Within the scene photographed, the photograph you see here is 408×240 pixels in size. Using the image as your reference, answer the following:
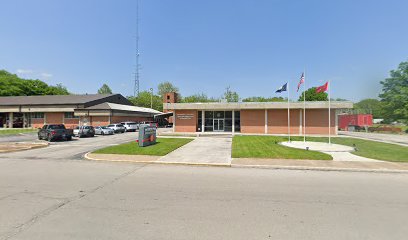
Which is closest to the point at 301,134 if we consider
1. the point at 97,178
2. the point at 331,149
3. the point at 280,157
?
the point at 331,149

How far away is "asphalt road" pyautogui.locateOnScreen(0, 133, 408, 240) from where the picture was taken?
4.34 m

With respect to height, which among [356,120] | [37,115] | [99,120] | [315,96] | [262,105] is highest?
[315,96]

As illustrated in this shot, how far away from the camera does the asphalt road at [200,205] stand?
14.2 ft

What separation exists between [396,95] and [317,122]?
32450 millimetres

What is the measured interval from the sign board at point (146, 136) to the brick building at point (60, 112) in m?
25.3

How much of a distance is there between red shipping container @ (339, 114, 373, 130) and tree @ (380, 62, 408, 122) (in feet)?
23.6

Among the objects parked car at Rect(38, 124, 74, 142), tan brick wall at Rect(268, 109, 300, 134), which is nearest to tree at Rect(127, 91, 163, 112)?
tan brick wall at Rect(268, 109, 300, 134)

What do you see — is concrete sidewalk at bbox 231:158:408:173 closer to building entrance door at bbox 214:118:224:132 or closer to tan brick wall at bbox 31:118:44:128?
building entrance door at bbox 214:118:224:132

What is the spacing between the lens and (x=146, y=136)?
57.5 ft

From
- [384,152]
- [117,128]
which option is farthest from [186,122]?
[384,152]

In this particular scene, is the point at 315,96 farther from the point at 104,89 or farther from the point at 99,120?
the point at 104,89

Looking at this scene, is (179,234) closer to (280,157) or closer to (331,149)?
(280,157)

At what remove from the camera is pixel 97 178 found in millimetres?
8516

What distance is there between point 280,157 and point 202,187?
7254 mm
